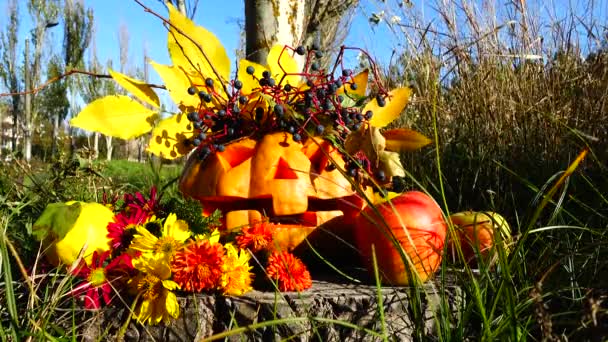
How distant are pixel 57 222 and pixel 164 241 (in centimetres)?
24

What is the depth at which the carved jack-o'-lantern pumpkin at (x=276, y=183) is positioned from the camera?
117cm

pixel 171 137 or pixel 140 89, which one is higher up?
pixel 140 89

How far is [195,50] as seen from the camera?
1262 mm

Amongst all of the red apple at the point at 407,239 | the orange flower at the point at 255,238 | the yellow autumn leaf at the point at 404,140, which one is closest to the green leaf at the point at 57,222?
the orange flower at the point at 255,238

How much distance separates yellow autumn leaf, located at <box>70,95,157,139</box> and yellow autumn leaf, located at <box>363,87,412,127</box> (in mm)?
539

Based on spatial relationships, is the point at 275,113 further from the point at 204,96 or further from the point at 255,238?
the point at 255,238

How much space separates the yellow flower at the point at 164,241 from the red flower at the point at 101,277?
1.6 inches

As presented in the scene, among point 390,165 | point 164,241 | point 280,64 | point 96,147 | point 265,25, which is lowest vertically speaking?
point 96,147

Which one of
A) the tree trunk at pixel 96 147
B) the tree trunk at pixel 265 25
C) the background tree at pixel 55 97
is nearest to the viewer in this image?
the tree trunk at pixel 96 147

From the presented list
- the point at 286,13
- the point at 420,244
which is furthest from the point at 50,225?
the point at 286,13

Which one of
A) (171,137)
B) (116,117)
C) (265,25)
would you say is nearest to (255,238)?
(171,137)

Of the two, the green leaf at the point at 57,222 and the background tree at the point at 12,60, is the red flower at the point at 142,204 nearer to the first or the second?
the green leaf at the point at 57,222

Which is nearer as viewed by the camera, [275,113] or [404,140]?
[275,113]

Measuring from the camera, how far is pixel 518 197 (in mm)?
1801
